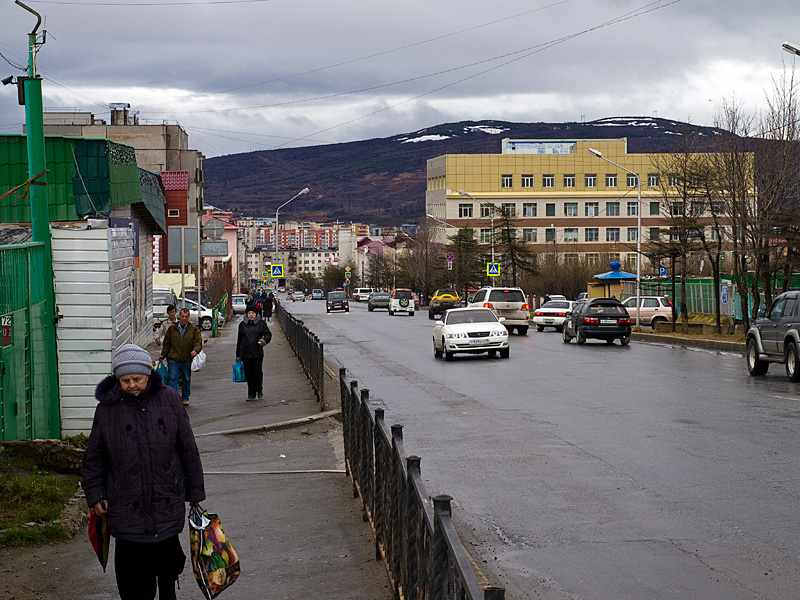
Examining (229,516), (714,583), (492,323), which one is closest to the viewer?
(714,583)

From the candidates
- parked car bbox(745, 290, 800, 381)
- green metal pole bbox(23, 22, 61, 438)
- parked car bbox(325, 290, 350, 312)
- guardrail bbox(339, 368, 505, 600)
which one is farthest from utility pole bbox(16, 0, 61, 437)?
parked car bbox(325, 290, 350, 312)

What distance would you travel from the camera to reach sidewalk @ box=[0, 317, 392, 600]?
7199mm

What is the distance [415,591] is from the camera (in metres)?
5.35

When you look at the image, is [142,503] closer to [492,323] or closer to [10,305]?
[10,305]

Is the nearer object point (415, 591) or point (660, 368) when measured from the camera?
point (415, 591)

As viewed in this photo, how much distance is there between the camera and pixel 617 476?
10.6 metres

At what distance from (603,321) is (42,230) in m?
25.6

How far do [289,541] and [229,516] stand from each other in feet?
4.25

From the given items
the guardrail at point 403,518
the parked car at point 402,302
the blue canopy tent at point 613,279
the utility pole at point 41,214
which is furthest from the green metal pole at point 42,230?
the parked car at point 402,302

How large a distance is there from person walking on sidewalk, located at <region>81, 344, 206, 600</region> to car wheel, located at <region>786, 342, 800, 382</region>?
58.1 feet

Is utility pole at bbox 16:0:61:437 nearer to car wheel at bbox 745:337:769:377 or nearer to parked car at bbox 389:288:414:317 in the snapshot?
car wheel at bbox 745:337:769:377

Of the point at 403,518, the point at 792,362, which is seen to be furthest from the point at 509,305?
the point at 403,518

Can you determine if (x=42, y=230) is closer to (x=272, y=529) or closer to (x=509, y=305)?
(x=272, y=529)

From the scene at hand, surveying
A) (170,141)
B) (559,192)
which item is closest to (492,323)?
(170,141)
